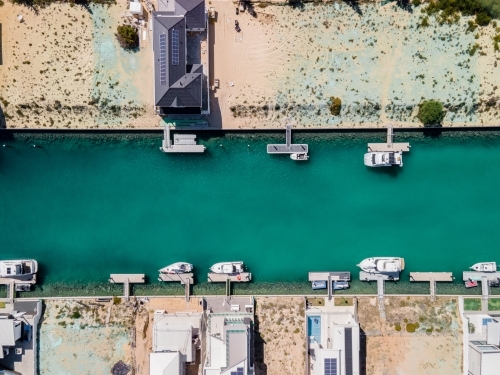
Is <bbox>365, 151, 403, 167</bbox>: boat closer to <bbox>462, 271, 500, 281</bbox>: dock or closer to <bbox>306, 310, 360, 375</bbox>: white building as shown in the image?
<bbox>462, 271, 500, 281</bbox>: dock

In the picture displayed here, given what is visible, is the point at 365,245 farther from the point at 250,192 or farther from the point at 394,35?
the point at 394,35

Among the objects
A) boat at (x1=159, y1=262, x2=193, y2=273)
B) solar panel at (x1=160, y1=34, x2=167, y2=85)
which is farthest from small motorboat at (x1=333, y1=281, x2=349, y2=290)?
solar panel at (x1=160, y1=34, x2=167, y2=85)

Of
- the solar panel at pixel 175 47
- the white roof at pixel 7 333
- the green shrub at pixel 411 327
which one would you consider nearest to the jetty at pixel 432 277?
the green shrub at pixel 411 327

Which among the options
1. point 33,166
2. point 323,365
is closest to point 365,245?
point 323,365

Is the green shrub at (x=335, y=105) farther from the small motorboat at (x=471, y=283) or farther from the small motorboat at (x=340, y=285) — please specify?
the small motorboat at (x=471, y=283)

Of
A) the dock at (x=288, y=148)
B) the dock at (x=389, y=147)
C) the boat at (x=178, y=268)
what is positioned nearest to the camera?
the dock at (x=288, y=148)

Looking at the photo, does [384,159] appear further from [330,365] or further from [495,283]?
[330,365]

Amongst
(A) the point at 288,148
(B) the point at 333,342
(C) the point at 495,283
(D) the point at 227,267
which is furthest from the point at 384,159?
(D) the point at 227,267
